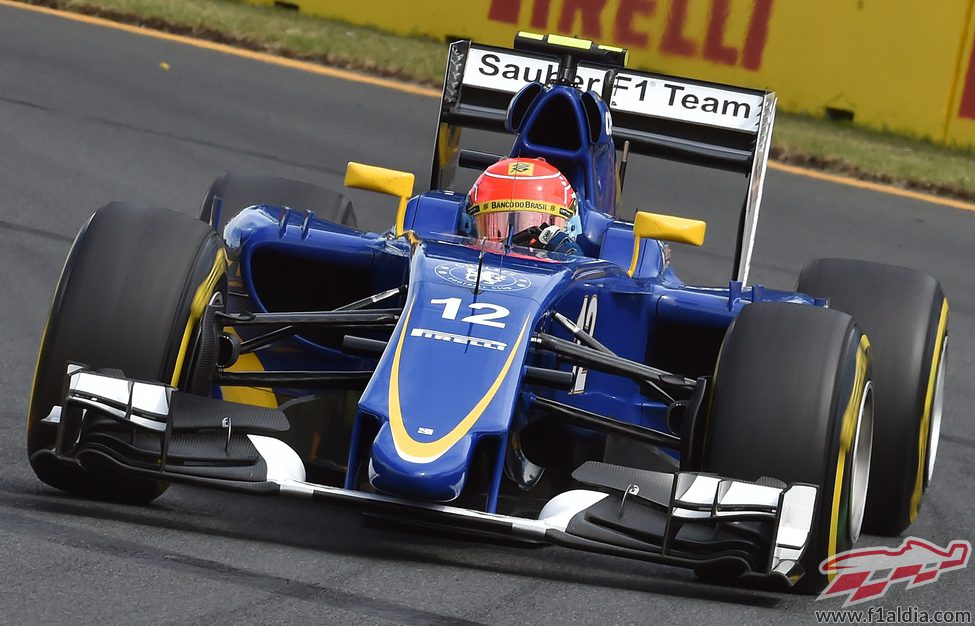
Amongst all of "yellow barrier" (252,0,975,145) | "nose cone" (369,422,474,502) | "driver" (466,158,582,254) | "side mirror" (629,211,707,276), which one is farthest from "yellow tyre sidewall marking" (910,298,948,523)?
"yellow barrier" (252,0,975,145)

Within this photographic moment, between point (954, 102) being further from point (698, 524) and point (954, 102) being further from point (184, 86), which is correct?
point (698, 524)

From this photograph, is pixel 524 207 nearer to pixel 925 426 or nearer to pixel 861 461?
pixel 861 461

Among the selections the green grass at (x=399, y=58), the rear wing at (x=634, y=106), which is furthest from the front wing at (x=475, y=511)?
the green grass at (x=399, y=58)

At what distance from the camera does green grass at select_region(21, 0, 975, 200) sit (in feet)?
44.6

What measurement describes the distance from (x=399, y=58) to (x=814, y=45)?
3549 mm

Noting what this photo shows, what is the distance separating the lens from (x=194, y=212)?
1078cm

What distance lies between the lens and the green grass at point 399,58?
44.6ft

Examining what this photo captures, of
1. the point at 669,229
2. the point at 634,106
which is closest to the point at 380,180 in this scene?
the point at 669,229

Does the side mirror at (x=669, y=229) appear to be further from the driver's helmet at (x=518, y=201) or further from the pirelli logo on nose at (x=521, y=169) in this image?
the pirelli logo on nose at (x=521, y=169)

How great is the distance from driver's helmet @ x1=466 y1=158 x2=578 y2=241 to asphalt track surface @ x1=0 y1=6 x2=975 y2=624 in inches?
52.7

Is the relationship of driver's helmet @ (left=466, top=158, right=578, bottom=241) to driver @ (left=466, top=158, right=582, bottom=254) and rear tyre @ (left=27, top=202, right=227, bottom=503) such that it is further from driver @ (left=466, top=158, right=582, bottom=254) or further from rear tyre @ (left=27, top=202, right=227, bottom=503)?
rear tyre @ (left=27, top=202, right=227, bottom=503)

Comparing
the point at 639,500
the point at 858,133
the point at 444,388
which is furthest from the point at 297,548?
the point at 858,133

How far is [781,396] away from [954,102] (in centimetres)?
920

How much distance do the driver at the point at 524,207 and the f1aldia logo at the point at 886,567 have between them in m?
1.65
